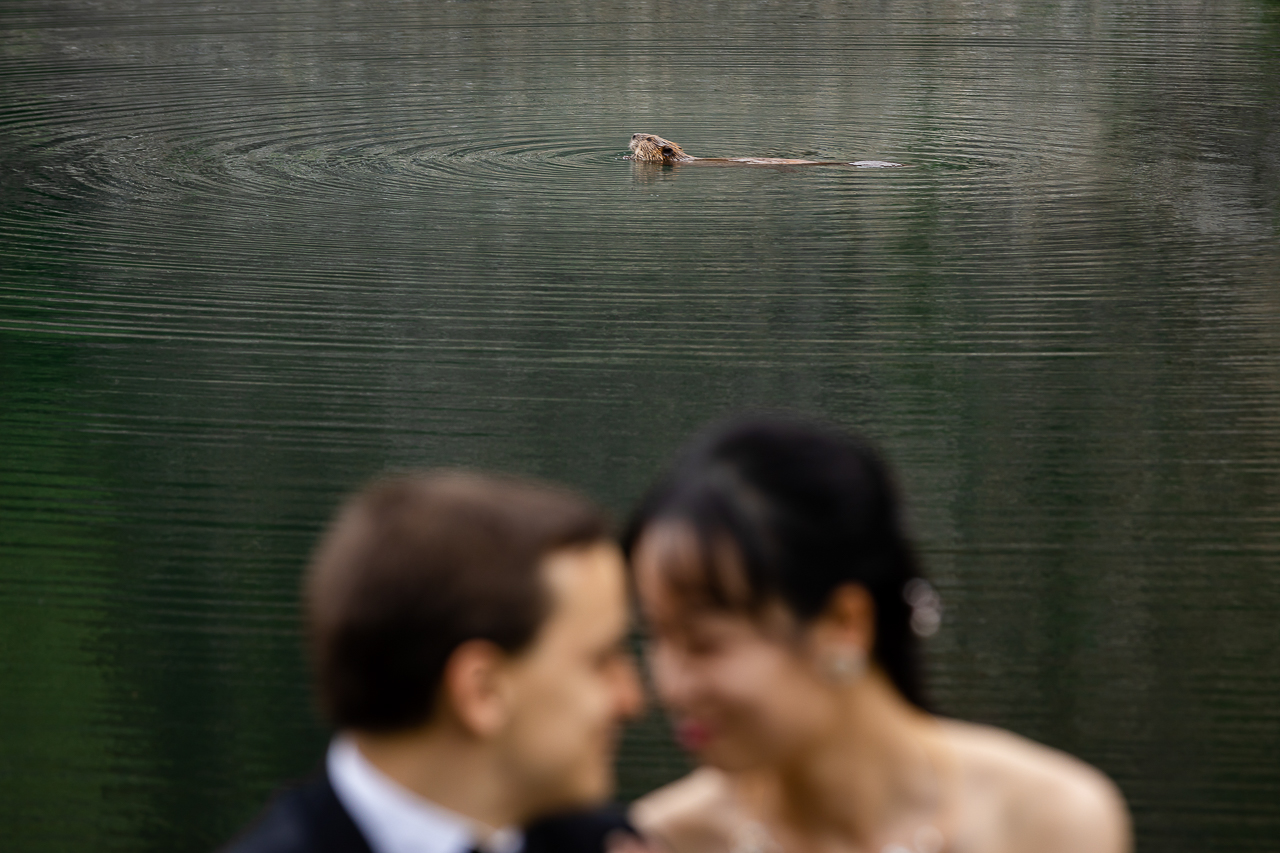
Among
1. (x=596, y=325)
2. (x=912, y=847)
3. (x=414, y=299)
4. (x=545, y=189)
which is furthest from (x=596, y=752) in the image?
(x=545, y=189)

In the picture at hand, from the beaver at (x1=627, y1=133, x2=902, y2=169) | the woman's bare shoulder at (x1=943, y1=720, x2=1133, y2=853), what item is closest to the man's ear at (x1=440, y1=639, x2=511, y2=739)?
the woman's bare shoulder at (x1=943, y1=720, x2=1133, y2=853)

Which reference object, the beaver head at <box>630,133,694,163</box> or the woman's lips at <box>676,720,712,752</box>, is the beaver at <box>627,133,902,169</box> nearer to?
the beaver head at <box>630,133,694,163</box>

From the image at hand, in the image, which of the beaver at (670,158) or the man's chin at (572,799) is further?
the beaver at (670,158)

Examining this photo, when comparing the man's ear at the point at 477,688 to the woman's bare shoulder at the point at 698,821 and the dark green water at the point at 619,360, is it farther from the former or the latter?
the dark green water at the point at 619,360

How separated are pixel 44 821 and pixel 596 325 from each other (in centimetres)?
353

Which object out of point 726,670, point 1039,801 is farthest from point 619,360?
point 726,670

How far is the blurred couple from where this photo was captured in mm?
1648

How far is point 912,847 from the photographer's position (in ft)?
6.48

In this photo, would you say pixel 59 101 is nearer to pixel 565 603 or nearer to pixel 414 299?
pixel 414 299

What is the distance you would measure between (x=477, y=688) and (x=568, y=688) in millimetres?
92

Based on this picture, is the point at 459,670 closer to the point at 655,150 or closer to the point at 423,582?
the point at 423,582

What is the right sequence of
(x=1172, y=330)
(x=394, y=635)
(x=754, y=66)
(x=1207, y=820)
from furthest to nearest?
(x=754, y=66) → (x=1172, y=330) → (x=1207, y=820) → (x=394, y=635)

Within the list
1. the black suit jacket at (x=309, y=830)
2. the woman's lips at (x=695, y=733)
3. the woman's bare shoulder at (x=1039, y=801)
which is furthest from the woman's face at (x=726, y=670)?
the black suit jacket at (x=309, y=830)

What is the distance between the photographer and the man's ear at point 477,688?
65.7 inches
